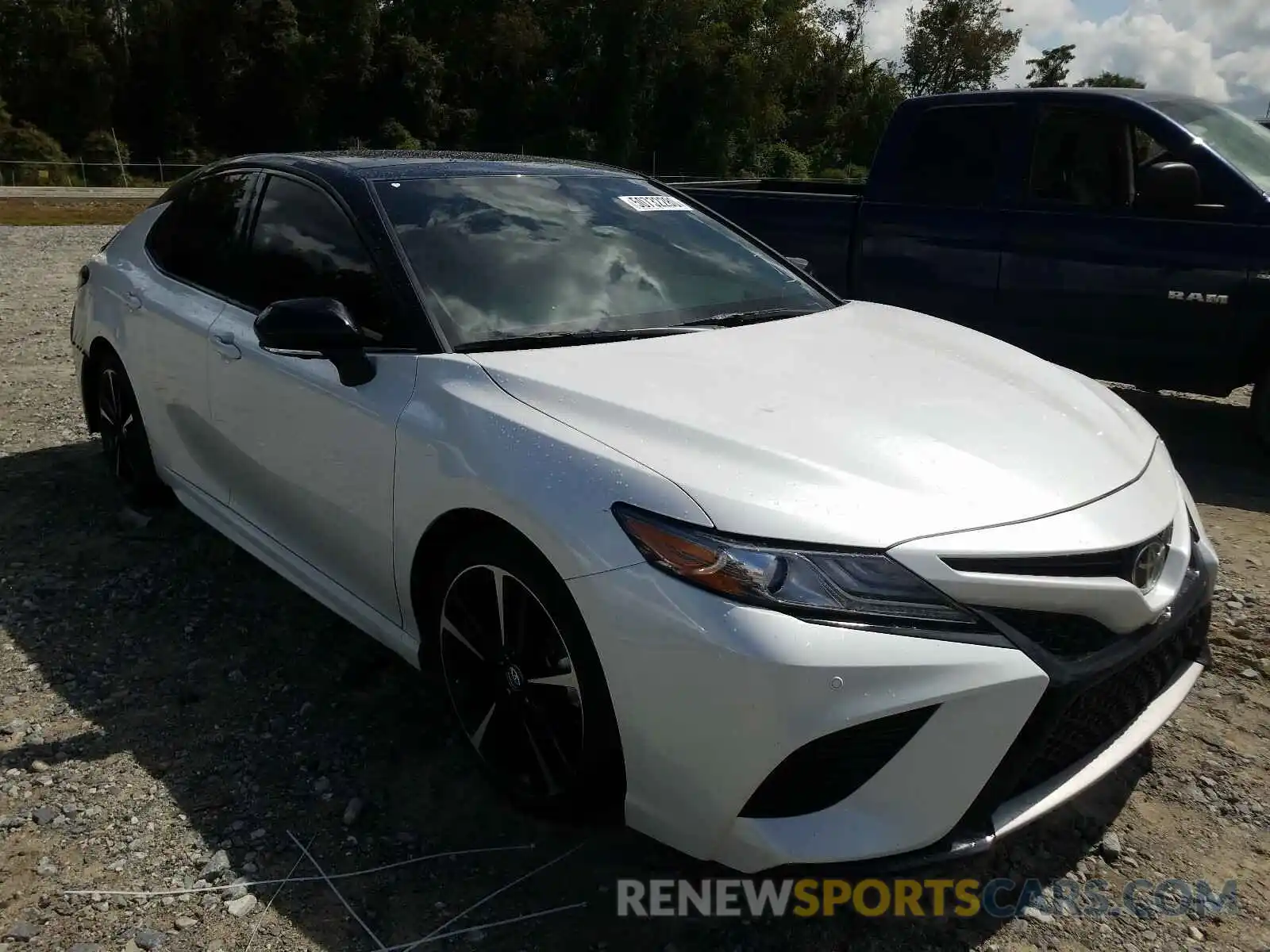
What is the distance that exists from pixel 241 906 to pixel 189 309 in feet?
7.40

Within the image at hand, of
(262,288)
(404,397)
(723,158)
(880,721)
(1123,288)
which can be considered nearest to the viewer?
(880,721)

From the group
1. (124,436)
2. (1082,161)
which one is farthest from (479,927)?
(1082,161)

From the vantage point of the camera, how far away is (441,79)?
152 feet

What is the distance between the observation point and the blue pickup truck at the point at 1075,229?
17.1ft

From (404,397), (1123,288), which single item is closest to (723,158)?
(1123,288)

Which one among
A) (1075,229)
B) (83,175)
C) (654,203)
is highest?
(654,203)

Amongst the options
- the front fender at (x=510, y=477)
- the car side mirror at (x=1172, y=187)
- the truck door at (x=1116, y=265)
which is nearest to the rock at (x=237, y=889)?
the front fender at (x=510, y=477)

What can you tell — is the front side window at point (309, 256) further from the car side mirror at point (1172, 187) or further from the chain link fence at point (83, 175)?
the chain link fence at point (83, 175)

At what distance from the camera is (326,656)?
3.48m

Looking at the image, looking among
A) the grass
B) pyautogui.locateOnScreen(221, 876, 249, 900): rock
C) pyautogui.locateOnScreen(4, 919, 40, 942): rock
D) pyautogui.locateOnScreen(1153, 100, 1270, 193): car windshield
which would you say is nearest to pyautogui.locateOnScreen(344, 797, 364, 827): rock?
pyautogui.locateOnScreen(221, 876, 249, 900): rock

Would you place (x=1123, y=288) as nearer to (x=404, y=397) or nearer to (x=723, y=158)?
(x=404, y=397)

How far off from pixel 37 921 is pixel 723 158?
46558 millimetres

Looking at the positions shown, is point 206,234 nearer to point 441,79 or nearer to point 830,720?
point 830,720

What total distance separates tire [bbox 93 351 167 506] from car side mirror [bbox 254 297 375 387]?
186 cm
